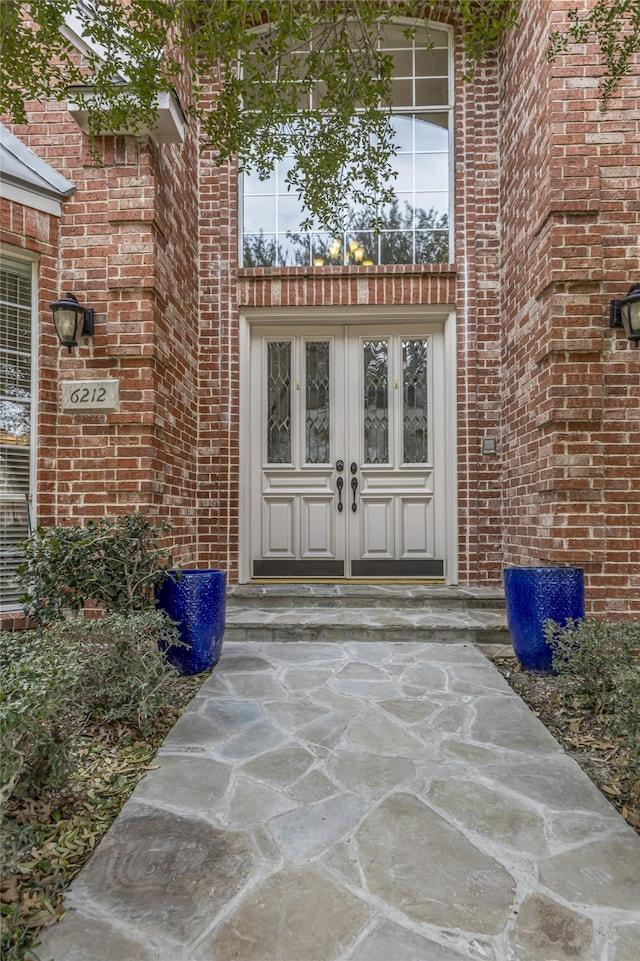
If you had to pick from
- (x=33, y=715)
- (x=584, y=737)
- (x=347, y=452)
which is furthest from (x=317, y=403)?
(x=33, y=715)

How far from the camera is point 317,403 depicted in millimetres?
4945

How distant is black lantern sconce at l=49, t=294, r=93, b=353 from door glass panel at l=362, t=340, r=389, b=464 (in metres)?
2.52

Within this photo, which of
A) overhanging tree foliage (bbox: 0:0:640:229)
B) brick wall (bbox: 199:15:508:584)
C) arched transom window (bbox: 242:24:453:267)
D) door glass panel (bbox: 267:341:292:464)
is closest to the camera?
overhanging tree foliage (bbox: 0:0:640:229)

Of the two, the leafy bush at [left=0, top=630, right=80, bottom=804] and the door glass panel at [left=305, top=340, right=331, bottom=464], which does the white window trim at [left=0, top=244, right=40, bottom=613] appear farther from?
the door glass panel at [left=305, top=340, right=331, bottom=464]

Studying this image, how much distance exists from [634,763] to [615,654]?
2.98 ft

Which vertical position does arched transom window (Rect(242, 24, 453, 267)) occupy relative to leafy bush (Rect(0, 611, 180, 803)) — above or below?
above

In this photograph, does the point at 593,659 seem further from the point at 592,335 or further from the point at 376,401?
the point at 376,401

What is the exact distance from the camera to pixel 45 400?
3514 millimetres

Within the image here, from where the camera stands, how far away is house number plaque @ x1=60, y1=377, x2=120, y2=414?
3.51 meters

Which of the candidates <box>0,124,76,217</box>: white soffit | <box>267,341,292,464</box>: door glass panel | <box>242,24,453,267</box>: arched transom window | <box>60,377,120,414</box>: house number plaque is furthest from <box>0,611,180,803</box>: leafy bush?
<box>242,24,453,267</box>: arched transom window

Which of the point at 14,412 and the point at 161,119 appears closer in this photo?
the point at 161,119

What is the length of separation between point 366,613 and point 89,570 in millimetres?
2048

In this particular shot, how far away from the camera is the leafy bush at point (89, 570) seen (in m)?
2.90

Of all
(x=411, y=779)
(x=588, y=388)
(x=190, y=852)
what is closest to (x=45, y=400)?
(x=190, y=852)
